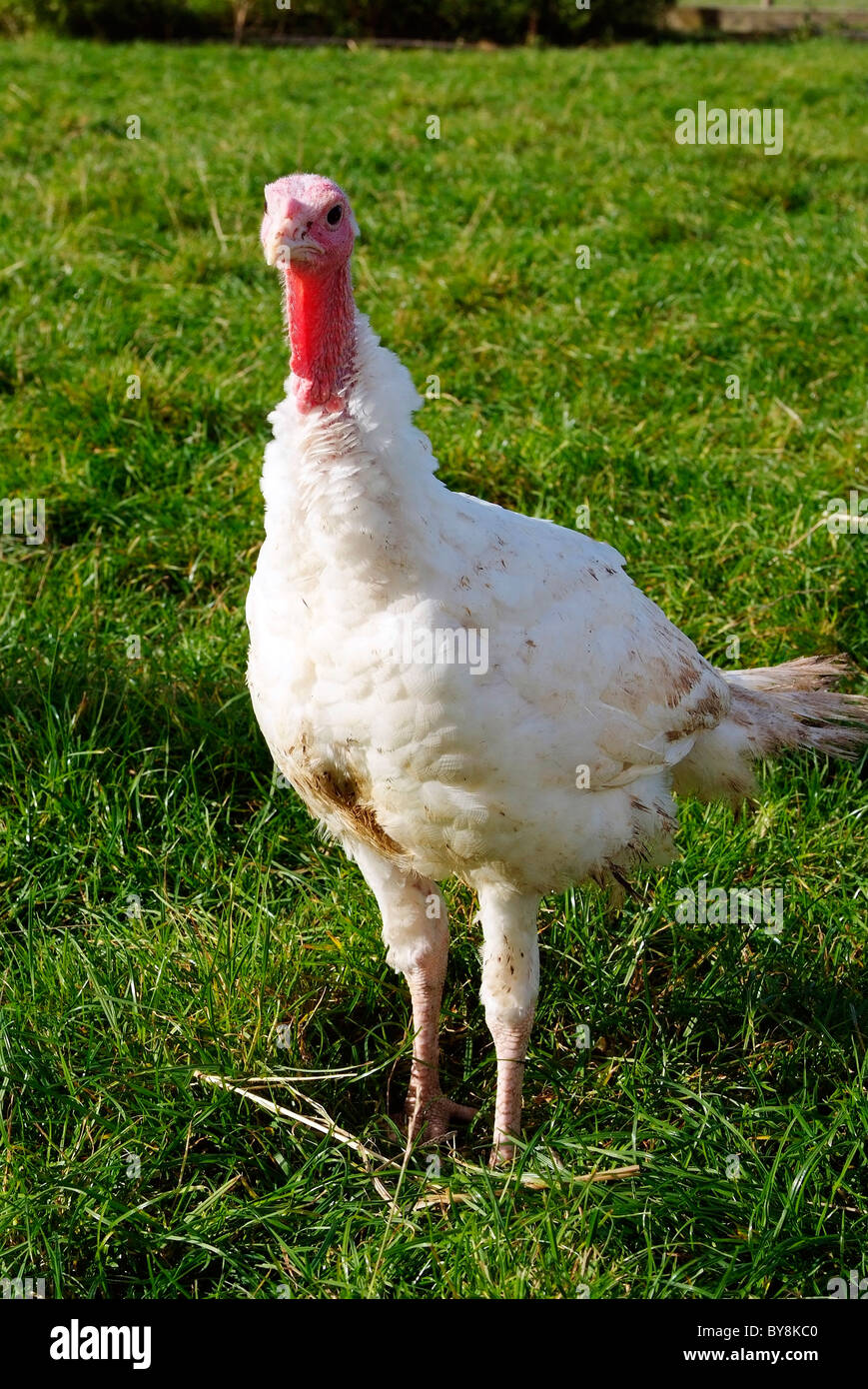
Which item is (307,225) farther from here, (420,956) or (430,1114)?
(430,1114)

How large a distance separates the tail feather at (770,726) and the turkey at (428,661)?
0.46 meters

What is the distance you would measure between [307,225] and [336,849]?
6.24 feet

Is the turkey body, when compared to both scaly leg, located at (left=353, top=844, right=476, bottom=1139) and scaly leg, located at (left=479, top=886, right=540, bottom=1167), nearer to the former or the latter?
scaly leg, located at (left=479, top=886, right=540, bottom=1167)

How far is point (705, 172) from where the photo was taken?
861 centimetres

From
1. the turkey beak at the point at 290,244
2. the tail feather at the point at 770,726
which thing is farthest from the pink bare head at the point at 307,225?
the tail feather at the point at 770,726

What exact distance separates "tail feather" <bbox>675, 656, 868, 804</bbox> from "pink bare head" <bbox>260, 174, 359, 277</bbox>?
1568mm

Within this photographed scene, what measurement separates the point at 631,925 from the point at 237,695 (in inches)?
57.8

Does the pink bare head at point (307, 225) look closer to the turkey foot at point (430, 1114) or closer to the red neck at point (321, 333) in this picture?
the red neck at point (321, 333)

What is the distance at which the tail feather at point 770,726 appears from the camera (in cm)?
335

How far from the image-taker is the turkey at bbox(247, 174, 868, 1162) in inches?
95.8

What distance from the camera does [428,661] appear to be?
239 cm

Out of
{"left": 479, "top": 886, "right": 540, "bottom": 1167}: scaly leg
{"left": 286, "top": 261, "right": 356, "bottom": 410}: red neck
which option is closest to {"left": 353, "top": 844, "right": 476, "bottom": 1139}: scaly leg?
{"left": 479, "top": 886, "right": 540, "bottom": 1167}: scaly leg
